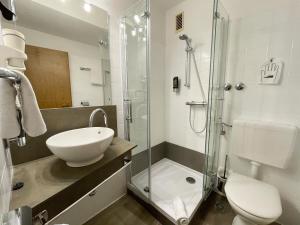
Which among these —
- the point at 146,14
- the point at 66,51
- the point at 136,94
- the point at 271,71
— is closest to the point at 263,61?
the point at 271,71

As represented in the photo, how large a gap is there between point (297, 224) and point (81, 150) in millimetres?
1931

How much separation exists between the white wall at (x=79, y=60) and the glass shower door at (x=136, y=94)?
11.5 inches

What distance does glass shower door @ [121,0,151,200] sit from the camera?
4.89 ft

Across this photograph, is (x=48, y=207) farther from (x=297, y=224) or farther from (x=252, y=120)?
(x=297, y=224)

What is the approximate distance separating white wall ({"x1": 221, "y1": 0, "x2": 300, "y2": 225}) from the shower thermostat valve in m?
0.04

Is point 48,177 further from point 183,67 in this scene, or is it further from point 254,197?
point 183,67

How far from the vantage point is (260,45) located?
1331mm

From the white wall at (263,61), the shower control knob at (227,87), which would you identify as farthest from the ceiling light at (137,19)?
the shower control knob at (227,87)

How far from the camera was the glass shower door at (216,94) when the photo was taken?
128cm

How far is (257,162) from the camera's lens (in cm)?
136

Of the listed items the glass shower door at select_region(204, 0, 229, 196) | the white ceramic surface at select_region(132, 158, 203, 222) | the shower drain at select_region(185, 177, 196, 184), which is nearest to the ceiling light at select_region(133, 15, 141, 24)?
the glass shower door at select_region(204, 0, 229, 196)

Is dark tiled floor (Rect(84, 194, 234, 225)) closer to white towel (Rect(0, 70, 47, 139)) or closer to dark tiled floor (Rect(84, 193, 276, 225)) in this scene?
dark tiled floor (Rect(84, 193, 276, 225))

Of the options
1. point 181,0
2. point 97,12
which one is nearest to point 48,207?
point 97,12

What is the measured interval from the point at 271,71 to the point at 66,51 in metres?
1.84
